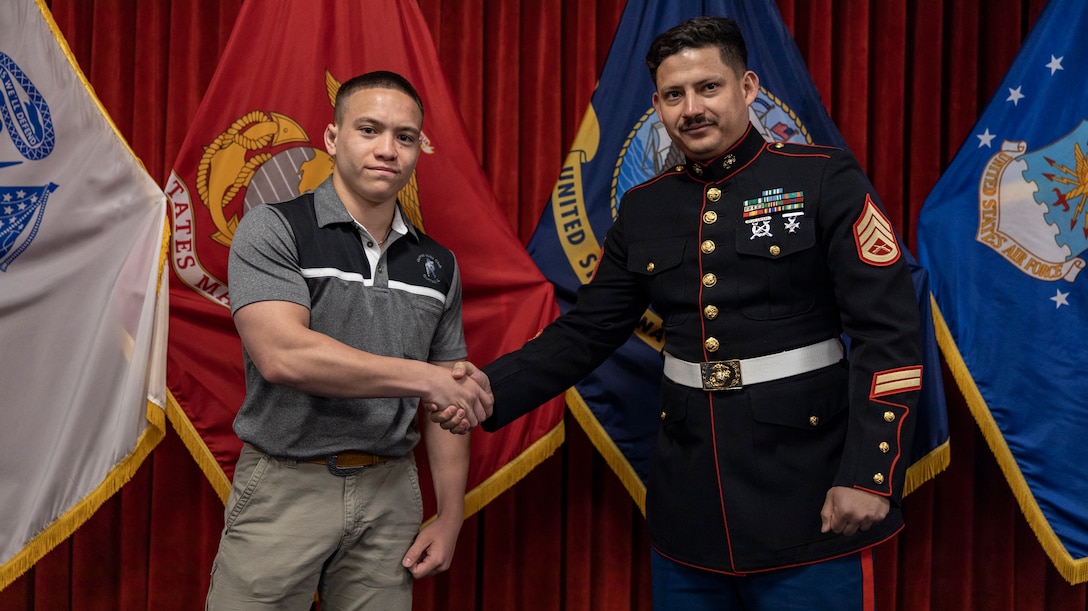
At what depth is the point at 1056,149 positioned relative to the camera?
6.63ft

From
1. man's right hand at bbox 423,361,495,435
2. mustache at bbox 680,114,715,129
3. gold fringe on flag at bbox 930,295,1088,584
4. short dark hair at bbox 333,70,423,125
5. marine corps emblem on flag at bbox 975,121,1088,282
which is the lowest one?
gold fringe on flag at bbox 930,295,1088,584

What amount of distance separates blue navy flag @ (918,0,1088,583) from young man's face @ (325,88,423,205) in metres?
1.38

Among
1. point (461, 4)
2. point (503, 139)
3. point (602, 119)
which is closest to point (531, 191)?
point (503, 139)

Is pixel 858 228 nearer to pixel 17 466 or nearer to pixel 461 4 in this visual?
pixel 461 4

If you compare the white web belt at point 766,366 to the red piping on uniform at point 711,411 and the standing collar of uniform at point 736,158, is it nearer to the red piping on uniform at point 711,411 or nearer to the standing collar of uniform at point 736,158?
the red piping on uniform at point 711,411

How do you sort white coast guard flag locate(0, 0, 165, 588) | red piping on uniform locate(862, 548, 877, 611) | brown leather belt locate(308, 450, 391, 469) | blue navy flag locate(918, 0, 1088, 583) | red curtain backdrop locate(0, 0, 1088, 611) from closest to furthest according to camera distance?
red piping on uniform locate(862, 548, 877, 611)
brown leather belt locate(308, 450, 391, 469)
white coast guard flag locate(0, 0, 165, 588)
blue navy flag locate(918, 0, 1088, 583)
red curtain backdrop locate(0, 0, 1088, 611)

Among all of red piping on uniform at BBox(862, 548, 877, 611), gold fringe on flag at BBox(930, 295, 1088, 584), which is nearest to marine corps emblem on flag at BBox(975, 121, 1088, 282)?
gold fringe on flag at BBox(930, 295, 1088, 584)

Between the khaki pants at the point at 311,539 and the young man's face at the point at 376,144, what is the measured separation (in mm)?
578

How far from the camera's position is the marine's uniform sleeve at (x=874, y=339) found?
4.37 ft

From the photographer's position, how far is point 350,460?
1.54 metres

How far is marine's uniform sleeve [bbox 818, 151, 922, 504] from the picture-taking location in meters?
1.33

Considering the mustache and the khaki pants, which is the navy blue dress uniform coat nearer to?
the mustache

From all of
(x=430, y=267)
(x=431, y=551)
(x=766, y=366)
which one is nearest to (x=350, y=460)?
(x=431, y=551)

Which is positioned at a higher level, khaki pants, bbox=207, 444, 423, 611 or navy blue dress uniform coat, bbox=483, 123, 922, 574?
navy blue dress uniform coat, bbox=483, 123, 922, 574
